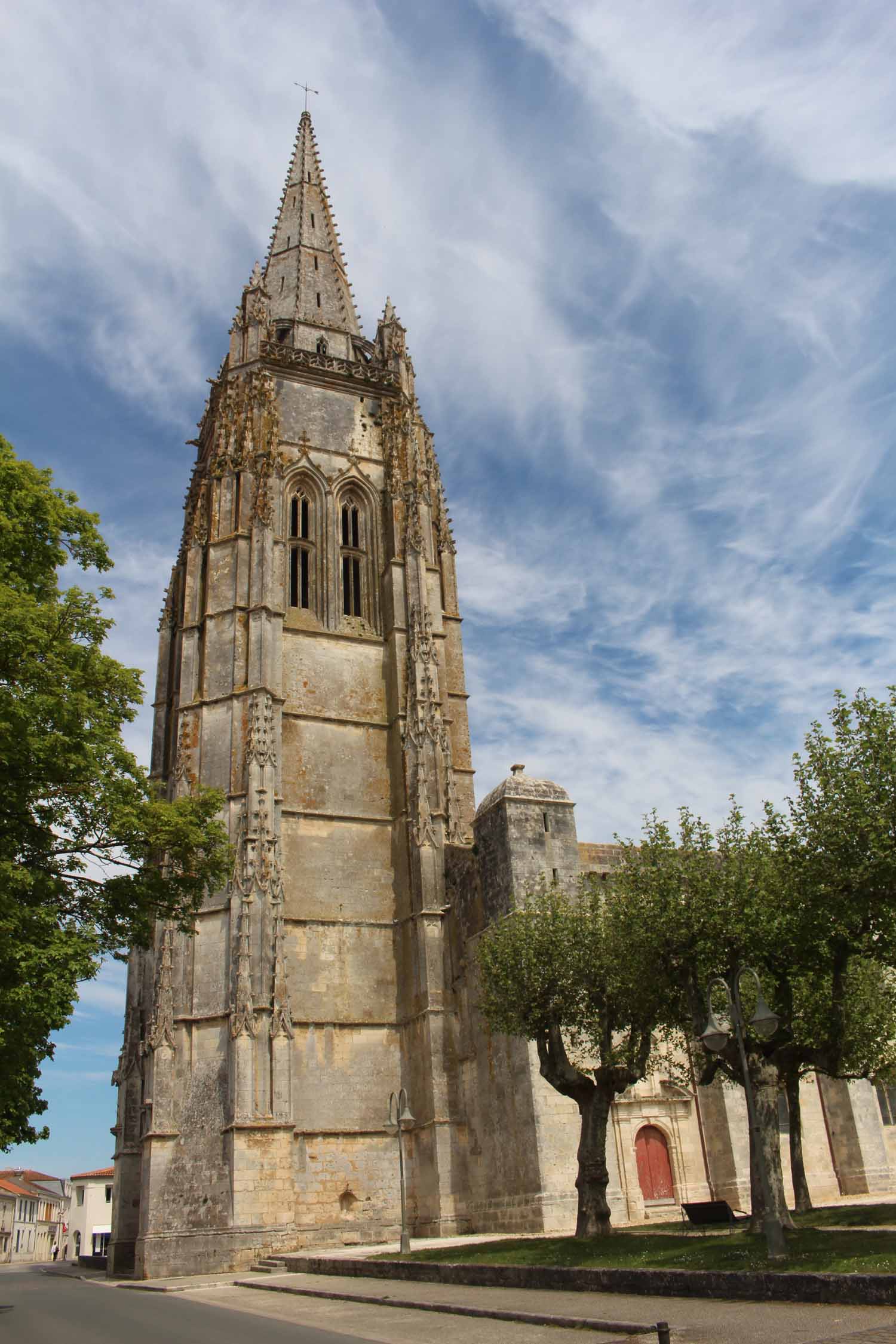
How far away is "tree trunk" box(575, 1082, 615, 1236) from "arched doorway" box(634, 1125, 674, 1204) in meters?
5.70

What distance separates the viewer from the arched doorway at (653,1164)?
21.5 meters

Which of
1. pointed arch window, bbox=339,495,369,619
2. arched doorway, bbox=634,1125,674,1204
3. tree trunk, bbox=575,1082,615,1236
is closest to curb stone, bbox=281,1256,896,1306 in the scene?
tree trunk, bbox=575,1082,615,1236

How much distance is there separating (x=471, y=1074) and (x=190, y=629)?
14.3 m

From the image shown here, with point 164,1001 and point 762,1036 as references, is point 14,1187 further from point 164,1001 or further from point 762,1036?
point 762,1036

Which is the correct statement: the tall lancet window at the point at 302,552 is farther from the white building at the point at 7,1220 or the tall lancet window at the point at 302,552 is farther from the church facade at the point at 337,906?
the white building at the point at 7,1220

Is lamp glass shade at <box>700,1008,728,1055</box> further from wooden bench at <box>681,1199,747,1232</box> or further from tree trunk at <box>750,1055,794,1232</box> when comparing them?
wooden bench at <box>681,1199,747,1232</box>

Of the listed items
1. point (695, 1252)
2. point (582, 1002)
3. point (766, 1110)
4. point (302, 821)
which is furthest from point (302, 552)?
point (695, 1252)

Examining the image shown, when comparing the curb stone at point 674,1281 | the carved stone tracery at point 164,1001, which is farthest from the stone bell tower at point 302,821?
the curb stone at point 674,1281

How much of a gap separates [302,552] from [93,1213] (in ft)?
163

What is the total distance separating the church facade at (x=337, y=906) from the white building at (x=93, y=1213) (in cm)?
3979

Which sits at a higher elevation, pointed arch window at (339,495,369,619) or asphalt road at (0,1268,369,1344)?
pointed arch window at (339,495,369,619)

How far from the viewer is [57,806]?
13.0 metres

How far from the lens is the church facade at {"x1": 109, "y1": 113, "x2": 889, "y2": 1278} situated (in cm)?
2188

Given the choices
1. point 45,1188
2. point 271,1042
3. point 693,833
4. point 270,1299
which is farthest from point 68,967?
point 45,1188
